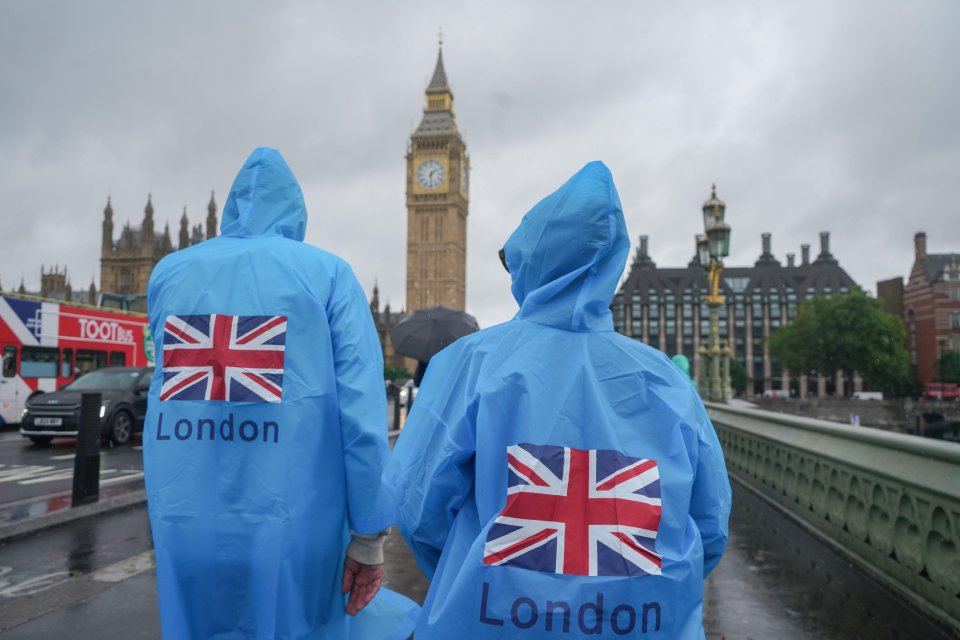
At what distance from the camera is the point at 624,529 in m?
1.69

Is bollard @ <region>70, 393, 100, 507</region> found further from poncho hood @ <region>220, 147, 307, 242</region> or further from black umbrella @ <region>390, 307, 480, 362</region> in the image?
poncho hood @ <region>220, 147, 307, 242</region>

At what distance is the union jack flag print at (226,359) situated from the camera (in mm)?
2189

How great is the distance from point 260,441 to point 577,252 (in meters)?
1.11

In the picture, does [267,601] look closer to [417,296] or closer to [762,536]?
[762,536]

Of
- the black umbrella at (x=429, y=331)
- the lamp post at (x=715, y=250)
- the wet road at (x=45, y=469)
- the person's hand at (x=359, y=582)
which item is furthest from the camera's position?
the lamp post at (x=715, y=250)

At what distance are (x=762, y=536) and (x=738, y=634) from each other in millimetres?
2829

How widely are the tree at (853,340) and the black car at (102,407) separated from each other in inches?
2687

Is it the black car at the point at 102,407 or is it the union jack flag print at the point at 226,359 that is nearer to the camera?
the union jack flag print at the point at 226,359

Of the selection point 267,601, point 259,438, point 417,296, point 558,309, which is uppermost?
point 417,296

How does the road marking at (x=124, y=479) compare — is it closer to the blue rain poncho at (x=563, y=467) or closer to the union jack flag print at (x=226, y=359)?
the union jack flag print at (x=226, y=359)

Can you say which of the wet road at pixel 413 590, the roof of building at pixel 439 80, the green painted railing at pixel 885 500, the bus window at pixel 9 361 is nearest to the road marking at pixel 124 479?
the wet road at pixel 413 590

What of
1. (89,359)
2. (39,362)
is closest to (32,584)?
(39,362)

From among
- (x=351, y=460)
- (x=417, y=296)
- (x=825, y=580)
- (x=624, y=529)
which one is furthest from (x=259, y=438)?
(x=417, y=296)

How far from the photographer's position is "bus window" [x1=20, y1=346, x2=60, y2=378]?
1861 cm
